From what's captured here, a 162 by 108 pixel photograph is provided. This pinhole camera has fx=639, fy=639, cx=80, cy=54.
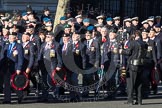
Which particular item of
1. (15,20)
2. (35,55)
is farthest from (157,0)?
(35,55)

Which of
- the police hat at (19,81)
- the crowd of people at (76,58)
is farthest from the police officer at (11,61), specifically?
the police hat at (19,81)

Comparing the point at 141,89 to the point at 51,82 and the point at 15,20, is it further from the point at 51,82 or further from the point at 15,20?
the point at 15,20

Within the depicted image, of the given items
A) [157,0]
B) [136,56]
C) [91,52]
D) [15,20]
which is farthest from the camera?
[157,0]

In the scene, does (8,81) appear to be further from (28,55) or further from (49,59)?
(49,59)

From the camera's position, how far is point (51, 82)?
53.5 feet

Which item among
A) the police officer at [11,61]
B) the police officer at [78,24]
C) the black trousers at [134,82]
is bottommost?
the black trousers at [134,82]

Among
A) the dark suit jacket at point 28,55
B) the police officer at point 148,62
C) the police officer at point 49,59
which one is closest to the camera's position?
the dark suit jacket at point 28,55

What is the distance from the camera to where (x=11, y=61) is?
15.7 m

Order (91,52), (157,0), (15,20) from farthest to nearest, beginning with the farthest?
(157,0) → (15,20) → (91,52)

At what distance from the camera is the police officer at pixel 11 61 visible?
15.6 m

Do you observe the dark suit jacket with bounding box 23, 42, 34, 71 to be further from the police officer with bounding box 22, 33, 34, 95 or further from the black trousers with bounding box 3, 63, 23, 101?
the black trousers with bounding box 3, 63, 23, 101

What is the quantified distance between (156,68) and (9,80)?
409cm

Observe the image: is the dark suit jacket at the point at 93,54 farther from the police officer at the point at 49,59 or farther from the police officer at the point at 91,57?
the police officer at the point at 49,59

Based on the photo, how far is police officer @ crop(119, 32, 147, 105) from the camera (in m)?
15.7
